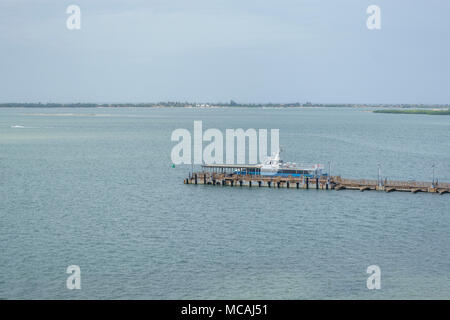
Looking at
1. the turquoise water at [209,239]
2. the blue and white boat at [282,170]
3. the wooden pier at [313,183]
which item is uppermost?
the blue and white boat at [282,170]

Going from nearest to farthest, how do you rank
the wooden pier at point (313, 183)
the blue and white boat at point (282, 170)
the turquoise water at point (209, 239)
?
the turquoise water at point (209, 239)
the wooden pier at point (313, 183)
the blue and white boat at point (282, 170)

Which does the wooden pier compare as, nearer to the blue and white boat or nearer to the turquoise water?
the blue and white boat

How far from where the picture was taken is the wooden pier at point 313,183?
59.1 meters

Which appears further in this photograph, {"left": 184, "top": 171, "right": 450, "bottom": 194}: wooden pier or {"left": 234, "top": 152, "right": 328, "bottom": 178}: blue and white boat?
{"left": 234, "top": 152, "right": 328, "bottom": 178}: blue and white boat

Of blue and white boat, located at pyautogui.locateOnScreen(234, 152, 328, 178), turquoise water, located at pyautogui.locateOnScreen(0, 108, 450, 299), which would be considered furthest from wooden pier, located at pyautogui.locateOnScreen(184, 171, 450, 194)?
turquoise water, located at pyautogui.locateOnScreen(0, 108, 450, 299)

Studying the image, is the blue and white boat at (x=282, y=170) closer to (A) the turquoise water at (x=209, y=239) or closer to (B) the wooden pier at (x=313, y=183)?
(B) the wooden pier at (x=313, y=183)

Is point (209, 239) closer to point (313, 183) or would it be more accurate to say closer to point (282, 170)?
point (313, 183)

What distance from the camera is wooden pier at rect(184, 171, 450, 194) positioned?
59.1 m

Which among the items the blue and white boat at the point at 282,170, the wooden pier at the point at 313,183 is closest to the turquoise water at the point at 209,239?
the wooden pier at the point at 313,183

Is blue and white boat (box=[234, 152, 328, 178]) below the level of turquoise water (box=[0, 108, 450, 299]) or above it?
above

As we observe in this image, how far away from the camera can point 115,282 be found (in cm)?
3147

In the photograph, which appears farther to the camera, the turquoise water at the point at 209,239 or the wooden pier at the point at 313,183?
the wooden pier at the point at 313,183

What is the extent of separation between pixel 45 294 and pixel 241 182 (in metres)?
36.7

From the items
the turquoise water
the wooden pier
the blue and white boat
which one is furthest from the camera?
the blue and white boat
